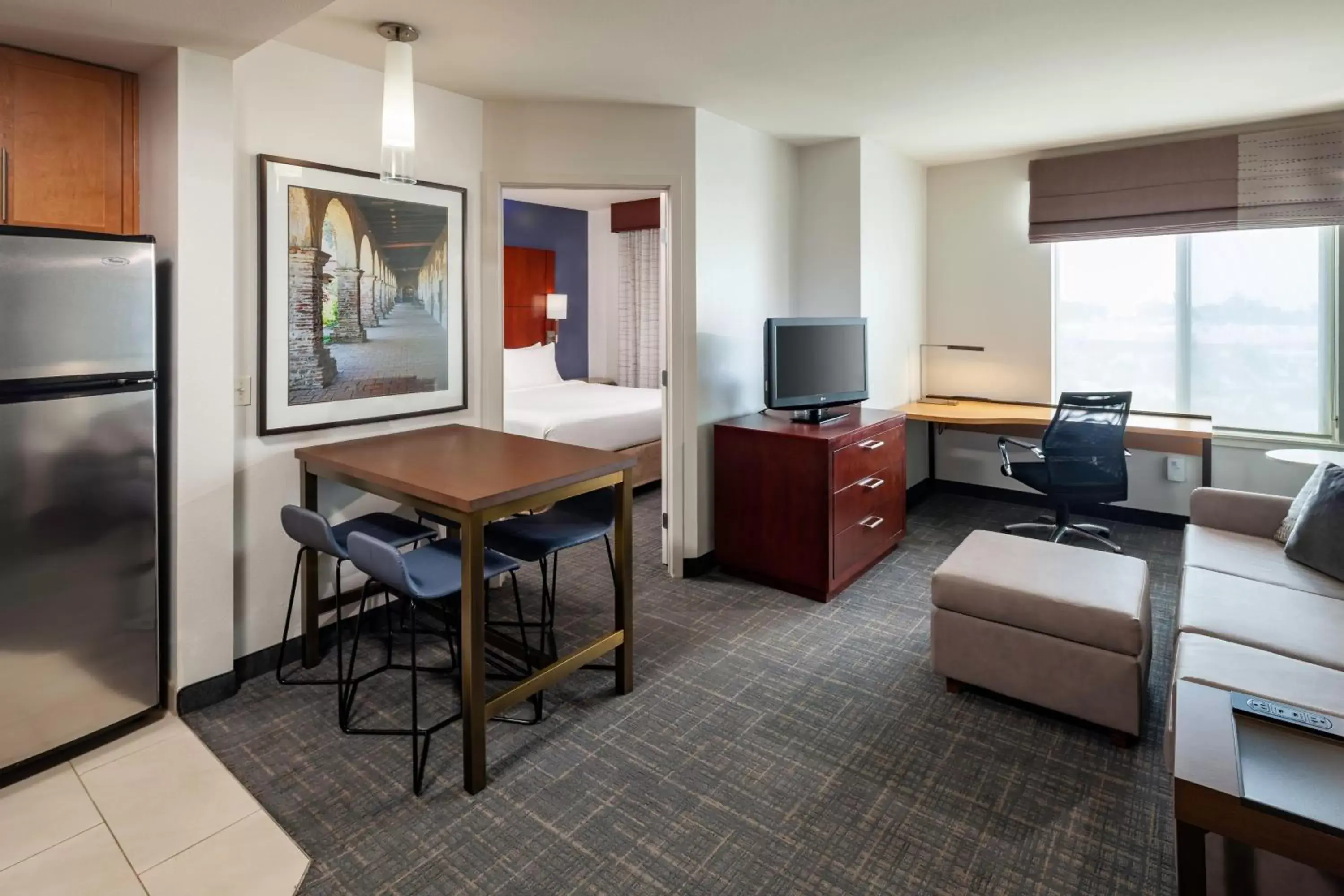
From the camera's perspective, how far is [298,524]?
2420 millimetres

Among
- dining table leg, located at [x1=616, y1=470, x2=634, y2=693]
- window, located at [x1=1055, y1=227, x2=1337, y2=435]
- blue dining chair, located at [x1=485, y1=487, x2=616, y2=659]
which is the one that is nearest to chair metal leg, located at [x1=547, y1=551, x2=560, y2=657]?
blue dining chair, located at [x1=485, y1=487, x2=616, y2=659]

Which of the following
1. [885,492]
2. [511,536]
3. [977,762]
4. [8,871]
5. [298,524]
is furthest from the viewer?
[885,492]

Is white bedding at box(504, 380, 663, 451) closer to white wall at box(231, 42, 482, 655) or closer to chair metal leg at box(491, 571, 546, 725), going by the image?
white wall at box(231, 42, 482, 655)

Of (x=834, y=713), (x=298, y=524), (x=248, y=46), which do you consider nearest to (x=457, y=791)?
(x=298, y=524)

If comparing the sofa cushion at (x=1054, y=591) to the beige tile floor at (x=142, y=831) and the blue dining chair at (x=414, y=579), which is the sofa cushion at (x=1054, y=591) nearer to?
the blue dining chair at (x=414, y=579)

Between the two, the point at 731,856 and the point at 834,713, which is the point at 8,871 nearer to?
the point at 731,856

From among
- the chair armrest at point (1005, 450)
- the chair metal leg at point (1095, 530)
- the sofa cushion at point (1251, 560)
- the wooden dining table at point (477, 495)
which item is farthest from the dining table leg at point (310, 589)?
the chair metal leg at point (1095, 530)

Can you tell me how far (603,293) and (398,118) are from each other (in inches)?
225

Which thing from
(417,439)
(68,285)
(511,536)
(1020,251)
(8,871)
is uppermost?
(1020,251)

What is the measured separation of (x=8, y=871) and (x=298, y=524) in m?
1.08

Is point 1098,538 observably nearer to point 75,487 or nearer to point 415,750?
point 415,750

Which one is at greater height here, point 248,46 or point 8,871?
point 248,46

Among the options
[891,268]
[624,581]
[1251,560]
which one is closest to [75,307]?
[624,581]

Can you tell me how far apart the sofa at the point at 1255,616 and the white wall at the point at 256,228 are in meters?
2.92
